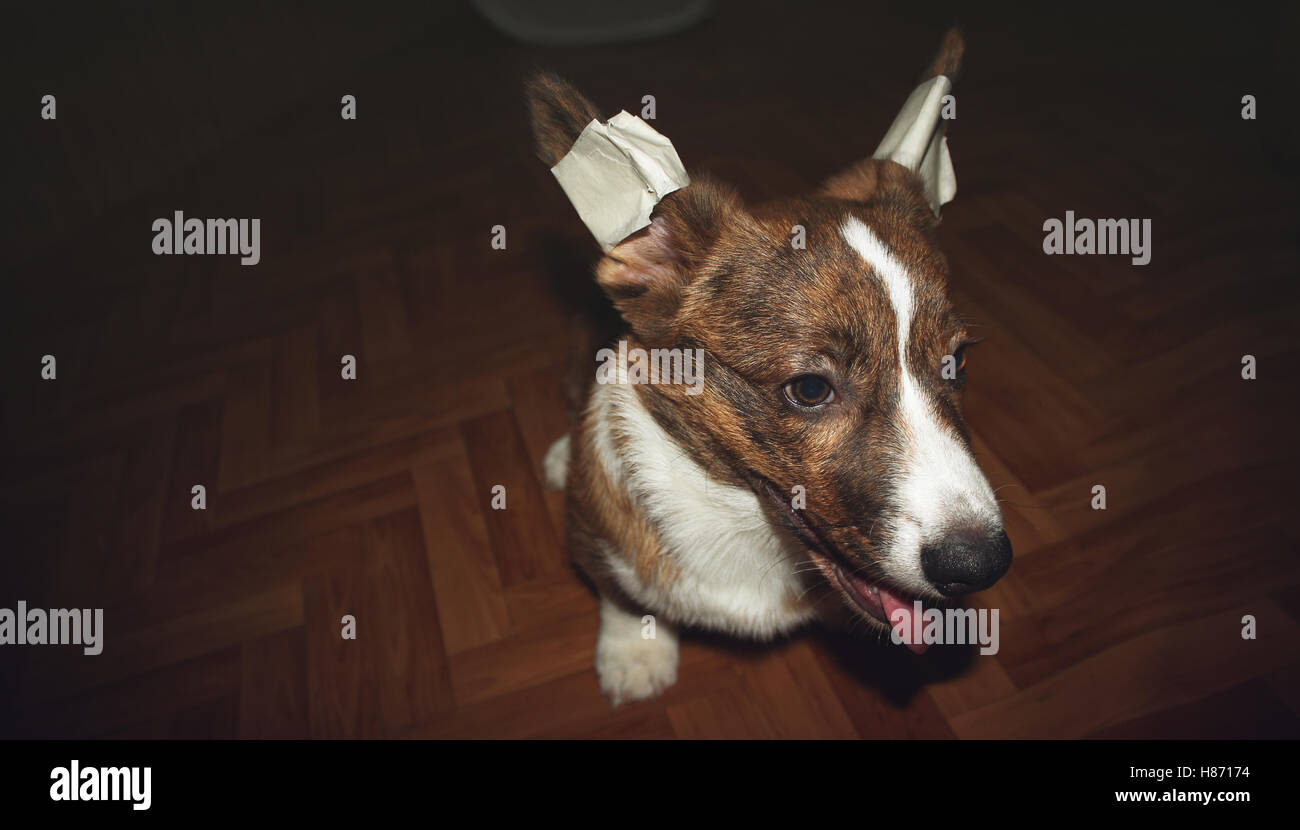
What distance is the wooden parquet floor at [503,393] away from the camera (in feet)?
8.34

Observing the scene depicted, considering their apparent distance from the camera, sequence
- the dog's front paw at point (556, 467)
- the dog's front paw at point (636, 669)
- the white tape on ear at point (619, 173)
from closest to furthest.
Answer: the white tape on ear at point (619, 173) < the dog's front paw at point (636, 669) < the dog's front paw at point (556, 467)

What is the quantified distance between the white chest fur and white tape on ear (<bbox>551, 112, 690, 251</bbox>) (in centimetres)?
50

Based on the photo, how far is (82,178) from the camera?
5.09m

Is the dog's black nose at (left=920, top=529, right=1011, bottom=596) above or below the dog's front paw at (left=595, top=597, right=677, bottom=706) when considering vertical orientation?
above

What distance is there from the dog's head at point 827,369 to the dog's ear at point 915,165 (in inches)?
0.9

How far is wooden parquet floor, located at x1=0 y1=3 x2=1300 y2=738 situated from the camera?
8.34ft
